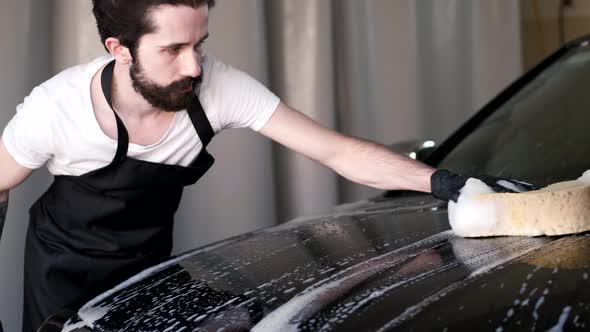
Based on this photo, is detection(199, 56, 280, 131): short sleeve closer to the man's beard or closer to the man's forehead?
the man's beard

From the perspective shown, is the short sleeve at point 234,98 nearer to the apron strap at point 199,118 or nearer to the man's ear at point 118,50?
the apron strap at point 199,118

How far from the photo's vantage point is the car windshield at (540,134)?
2119mm

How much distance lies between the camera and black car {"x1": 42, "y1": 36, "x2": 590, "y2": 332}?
127 cm

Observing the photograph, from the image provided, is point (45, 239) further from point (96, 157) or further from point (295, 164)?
point (295, 164)

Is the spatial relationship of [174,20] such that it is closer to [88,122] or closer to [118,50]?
[118,50]

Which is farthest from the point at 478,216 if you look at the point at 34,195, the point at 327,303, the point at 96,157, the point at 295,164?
the point at 295,164

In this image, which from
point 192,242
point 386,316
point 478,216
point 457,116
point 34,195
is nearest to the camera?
point 386,316

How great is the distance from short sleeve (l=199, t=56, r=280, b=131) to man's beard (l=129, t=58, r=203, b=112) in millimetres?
114

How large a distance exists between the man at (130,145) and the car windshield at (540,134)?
277mm

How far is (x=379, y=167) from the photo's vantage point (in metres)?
2.11

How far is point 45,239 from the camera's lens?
7.27ft

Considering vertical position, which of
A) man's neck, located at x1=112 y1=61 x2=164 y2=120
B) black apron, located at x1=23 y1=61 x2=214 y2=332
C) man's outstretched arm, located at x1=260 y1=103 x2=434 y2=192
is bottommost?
black apron, located at x1=23 y1=61 x2=214 y2=332

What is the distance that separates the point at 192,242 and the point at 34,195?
0.62 m

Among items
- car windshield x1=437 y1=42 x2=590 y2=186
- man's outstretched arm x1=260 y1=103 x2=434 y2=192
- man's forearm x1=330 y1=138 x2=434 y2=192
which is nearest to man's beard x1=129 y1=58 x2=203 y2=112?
man's outstretched arm x1=260 y1=103 x2=434 y2=192
